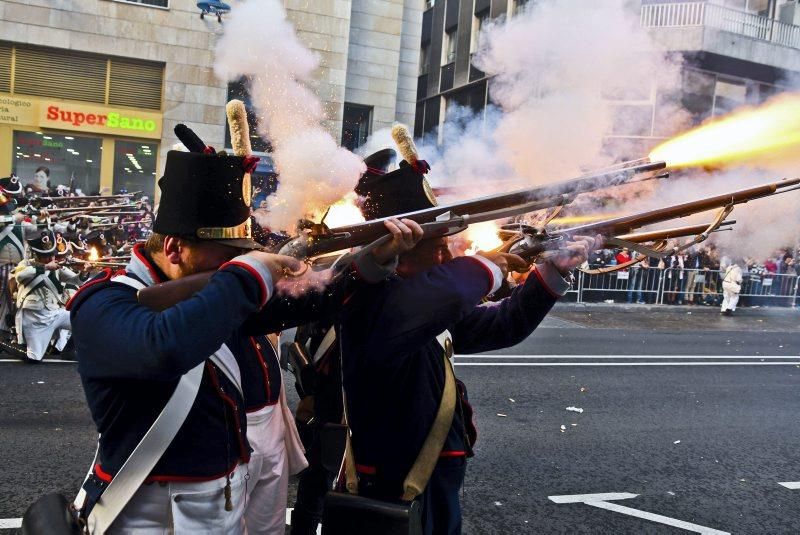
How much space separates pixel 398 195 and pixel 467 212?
296mm

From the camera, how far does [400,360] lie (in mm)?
2477

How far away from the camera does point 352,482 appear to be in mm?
2672

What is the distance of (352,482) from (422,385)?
0.47 m

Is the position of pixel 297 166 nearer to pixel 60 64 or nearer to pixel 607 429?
pixel 607 429

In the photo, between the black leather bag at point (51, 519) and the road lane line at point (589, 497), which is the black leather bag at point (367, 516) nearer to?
the black leather bag at point (51, 519)

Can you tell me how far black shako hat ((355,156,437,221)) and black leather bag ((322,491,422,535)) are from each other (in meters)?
1.09

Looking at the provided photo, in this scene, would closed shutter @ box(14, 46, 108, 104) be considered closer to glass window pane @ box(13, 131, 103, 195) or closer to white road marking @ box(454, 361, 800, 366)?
glass window pane @ box(13, 131, 103, 195)

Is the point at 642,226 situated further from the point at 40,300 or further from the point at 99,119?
the point at 99,119

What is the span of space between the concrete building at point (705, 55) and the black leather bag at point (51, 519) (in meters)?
4.15

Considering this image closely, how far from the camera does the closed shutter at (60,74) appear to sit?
17312 millimetres

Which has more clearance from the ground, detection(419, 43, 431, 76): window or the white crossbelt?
detection(419, 43, 431, 76): window

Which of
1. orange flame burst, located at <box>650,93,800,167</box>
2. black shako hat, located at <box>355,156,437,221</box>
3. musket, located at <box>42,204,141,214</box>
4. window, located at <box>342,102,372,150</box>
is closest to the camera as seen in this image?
black shako hat, located at <box>355,156,437,221</box>

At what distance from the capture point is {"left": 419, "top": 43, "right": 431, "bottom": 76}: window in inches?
521

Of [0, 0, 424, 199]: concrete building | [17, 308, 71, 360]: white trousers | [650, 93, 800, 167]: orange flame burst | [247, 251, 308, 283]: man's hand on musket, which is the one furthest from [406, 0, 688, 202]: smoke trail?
[0, 0, 424, 199]: concrete building
